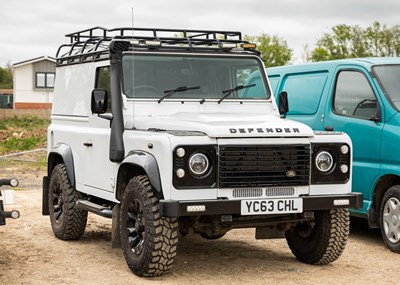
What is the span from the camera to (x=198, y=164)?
750cm

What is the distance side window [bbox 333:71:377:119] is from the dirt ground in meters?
1.54

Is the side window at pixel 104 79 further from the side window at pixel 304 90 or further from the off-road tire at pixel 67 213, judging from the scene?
the side window at pixel 304 90

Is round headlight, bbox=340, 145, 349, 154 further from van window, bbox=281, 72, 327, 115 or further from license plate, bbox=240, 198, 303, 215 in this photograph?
van window, bbox=281, 72, 327, 115

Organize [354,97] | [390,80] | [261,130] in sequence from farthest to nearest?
[354,97] < [390,80] < [261,130]

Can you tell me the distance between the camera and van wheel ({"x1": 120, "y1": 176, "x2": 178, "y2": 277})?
755 cm

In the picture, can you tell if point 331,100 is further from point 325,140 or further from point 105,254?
point 105,254

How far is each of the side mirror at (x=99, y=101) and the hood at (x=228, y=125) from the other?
1.38 feet

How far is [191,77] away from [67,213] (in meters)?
2.28

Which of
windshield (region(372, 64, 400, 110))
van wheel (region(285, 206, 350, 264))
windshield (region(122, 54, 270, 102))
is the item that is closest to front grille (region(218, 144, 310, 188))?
van wheel (region(285, 206, 350, 264))

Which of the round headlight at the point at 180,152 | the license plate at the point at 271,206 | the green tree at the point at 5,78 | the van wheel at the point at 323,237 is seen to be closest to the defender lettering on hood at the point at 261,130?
the round headlight at the point at 180,152

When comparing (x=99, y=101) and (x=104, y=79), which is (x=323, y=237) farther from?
(x=104, y=79)

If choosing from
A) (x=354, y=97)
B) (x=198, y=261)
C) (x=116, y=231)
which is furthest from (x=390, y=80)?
(x=116, y=231)

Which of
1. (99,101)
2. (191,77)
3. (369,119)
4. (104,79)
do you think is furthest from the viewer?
(369,119)

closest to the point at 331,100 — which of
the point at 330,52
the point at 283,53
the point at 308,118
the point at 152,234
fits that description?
the point at 308,118
